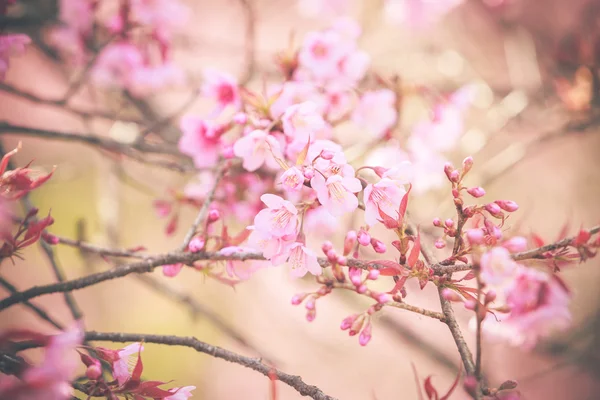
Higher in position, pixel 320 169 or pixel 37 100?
pixel 37 100

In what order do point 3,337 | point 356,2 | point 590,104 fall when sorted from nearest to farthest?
point 3,337, point 590,104, point 356,2

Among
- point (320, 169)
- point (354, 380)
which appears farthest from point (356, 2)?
point (354, 380)

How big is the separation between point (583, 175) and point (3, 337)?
3.33 m

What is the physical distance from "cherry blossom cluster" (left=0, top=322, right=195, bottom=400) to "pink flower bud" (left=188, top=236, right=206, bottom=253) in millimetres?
192

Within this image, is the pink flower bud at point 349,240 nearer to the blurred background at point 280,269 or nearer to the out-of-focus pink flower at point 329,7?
the blurred background at point 280,269

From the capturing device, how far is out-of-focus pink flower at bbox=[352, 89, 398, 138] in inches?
44.6

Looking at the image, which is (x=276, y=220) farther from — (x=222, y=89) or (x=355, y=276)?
(x=222, y=89)

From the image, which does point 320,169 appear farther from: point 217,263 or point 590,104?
point 590,104

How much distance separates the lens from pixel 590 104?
4.90ft

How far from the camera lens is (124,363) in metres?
0.72

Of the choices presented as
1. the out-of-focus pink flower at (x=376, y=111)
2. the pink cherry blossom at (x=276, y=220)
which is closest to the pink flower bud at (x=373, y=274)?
the pink cherry blossom at (x=276, y=220)

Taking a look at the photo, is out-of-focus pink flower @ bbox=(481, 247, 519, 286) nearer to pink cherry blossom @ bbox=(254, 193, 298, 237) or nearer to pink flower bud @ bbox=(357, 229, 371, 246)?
pink flower bud @ bbox=(357, 229, 371, 246)

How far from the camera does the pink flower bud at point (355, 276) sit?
640 millimetres

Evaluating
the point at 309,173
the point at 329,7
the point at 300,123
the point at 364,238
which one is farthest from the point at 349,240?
the point at 329,7
